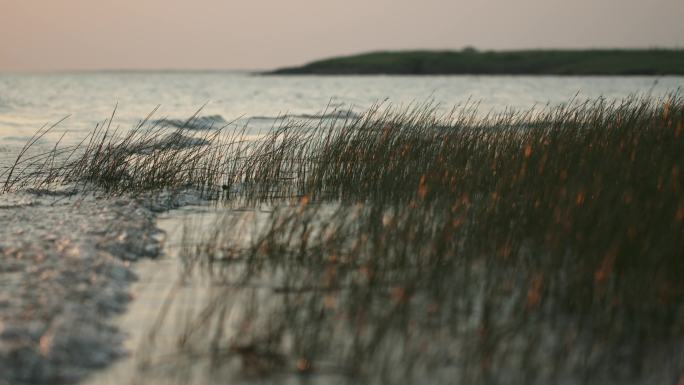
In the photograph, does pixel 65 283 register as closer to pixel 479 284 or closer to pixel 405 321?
pixel 405 321

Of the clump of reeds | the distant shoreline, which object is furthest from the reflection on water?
the distant shoreline

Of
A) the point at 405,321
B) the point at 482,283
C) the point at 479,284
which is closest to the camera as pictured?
the point at 405,321

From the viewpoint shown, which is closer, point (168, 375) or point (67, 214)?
point (168, 375)

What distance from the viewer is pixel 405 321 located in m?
3.10

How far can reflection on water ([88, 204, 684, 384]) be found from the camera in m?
2.80

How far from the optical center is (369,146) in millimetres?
7109

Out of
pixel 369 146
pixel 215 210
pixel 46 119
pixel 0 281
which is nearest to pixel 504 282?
pixel 0 281

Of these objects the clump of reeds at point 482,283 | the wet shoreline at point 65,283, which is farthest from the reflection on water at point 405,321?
the wet shoreline at point 65,283

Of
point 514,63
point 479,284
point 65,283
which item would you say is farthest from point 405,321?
point 514,63

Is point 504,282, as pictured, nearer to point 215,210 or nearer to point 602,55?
point 215,210

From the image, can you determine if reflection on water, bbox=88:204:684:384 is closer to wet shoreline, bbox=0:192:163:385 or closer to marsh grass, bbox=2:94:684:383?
marsh grass, bbox=2:94:684:383

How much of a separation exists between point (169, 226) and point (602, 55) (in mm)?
84625

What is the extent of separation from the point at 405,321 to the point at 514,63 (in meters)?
84.4

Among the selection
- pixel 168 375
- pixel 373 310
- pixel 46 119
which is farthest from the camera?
pixel 46 119
